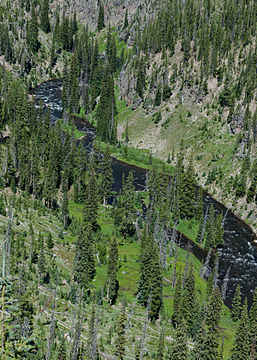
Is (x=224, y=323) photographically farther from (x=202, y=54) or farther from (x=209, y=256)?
(x=202, y=54)

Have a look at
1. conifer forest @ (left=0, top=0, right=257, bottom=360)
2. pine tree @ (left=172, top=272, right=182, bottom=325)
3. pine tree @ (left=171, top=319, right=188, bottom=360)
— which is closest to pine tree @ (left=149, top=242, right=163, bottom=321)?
conifer forest @ (left=0, top=0, right=257, bottom=360)

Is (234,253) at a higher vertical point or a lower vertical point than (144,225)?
lower

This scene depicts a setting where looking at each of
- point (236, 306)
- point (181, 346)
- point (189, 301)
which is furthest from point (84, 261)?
point (236, 306)

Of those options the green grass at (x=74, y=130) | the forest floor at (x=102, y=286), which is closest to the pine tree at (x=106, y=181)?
the forest floor at (x=102, y=286)

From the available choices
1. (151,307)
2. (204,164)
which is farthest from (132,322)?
(204,164)

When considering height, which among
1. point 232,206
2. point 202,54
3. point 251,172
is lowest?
point 232,206

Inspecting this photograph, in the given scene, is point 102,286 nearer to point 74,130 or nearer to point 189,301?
point 189,301

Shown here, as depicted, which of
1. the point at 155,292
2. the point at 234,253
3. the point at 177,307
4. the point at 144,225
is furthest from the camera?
the point at 144,225

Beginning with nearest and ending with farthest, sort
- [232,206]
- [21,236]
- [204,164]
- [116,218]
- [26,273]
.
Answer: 1. [26,273]
2. [21,236]
3. [116,218]
4. [232,206]
5. [204,164]
